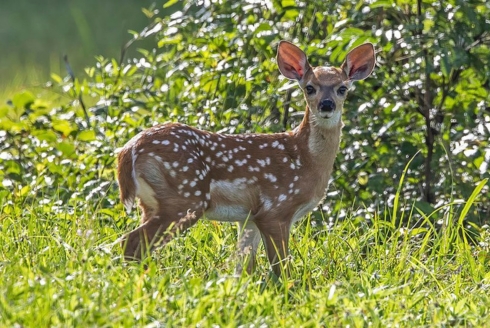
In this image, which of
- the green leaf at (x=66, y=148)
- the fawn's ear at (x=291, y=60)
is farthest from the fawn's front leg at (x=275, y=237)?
the green leaf at (x=66, y=148)

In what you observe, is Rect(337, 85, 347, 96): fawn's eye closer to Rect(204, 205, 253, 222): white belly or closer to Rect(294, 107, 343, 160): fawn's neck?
Rect(294, 107, 343, 160): fawn's neck

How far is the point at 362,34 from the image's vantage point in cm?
634

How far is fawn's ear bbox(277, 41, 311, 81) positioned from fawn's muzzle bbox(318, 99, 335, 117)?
0.37m

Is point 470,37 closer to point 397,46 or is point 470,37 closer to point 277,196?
point 397,46

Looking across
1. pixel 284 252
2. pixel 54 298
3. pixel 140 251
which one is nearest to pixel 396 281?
pixel 284 252

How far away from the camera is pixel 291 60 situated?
6.11 m

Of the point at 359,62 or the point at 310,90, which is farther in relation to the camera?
the point at 359,62

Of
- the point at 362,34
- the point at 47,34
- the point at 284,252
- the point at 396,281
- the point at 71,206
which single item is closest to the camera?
the point at 396,281

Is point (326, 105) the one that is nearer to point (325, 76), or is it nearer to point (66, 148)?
point (325, 76)

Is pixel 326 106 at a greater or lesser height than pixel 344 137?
greater

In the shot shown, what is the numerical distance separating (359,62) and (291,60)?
1.21 feet

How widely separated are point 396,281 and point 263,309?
0.88 metres

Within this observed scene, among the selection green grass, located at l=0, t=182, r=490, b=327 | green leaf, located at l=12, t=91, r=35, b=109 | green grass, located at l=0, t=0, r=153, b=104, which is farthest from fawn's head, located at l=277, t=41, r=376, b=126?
green grass, located at l=0, t=0, r=153, b=104

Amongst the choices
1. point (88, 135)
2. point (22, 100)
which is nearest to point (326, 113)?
point (88, 135)
